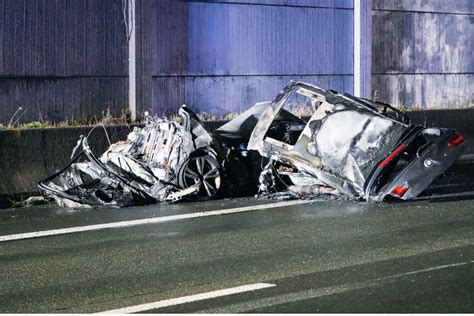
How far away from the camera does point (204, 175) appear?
45.5 ft

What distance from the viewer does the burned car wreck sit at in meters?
13.0

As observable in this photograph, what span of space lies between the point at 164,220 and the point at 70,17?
5241 mm

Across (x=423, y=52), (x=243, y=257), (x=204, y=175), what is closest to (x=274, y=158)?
(x=204, y=175)

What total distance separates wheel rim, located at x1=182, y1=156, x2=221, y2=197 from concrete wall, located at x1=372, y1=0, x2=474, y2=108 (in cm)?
824

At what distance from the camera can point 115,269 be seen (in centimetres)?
940

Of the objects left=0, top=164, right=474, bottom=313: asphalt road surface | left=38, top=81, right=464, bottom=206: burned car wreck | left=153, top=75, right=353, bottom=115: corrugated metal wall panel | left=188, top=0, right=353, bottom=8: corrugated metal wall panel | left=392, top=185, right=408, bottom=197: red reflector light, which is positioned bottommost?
left=0, top=164, right=474, bottom=313: asphalt road surface

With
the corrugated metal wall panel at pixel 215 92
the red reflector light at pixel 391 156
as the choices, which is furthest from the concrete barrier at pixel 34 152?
the red reflector light at pixel 391 156

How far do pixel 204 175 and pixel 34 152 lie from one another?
223 cm

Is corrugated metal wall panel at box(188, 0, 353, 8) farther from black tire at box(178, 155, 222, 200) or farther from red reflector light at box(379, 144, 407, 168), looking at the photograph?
red reflector light at box(379, 144, 407, 168)

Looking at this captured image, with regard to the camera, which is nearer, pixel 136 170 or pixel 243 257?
pixel 243 257

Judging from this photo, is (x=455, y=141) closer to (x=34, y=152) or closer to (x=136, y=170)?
(x=136, y=170)

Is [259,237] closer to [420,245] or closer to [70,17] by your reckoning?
[420,245]

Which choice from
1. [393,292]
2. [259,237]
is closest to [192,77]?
[259,237]

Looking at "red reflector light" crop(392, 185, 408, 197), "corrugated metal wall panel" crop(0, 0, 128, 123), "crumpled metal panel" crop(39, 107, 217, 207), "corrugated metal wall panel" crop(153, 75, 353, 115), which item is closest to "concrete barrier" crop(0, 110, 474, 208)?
"crumpled metal panel" crop(39, 107, 217, 207)
